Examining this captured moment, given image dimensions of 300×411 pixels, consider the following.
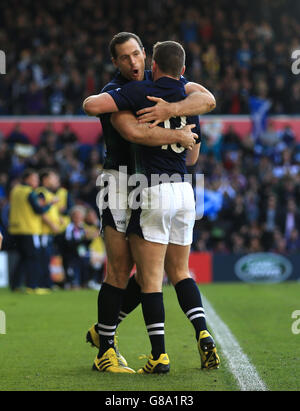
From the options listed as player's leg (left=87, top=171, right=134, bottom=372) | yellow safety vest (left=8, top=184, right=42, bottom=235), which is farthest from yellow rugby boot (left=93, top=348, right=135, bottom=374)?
yellow safety vest (left=8, top=184, right=42, bottom=235)

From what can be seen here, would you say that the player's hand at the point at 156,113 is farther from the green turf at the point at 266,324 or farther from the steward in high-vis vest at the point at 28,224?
the steward in high-vis vest at the point at 28,224

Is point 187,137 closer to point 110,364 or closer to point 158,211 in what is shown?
point 158,211

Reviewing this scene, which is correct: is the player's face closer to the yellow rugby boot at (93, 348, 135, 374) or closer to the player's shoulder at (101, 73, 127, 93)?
the player's shoulder at (101, 73, 127, 93)

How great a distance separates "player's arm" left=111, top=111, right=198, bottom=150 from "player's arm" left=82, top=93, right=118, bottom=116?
0.11 meters

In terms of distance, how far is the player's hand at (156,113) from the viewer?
5.62m

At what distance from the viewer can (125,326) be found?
8906 mm

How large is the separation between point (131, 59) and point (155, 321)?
1.77m

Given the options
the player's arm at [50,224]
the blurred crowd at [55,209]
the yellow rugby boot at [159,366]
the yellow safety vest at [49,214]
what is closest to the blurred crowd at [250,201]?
the blurred crowd at [55,209]

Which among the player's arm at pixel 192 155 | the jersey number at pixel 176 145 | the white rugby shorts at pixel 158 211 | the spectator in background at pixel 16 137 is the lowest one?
the spectator in background at pixel 16 137

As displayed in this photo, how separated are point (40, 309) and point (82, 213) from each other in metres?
5.36

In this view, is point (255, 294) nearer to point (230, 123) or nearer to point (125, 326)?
point (125, 326)

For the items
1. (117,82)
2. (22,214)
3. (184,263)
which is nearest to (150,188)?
(184,263)

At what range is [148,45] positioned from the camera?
2403 cm

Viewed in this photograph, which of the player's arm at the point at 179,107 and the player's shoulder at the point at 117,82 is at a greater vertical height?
the player's shoulder at the point at 117,82
